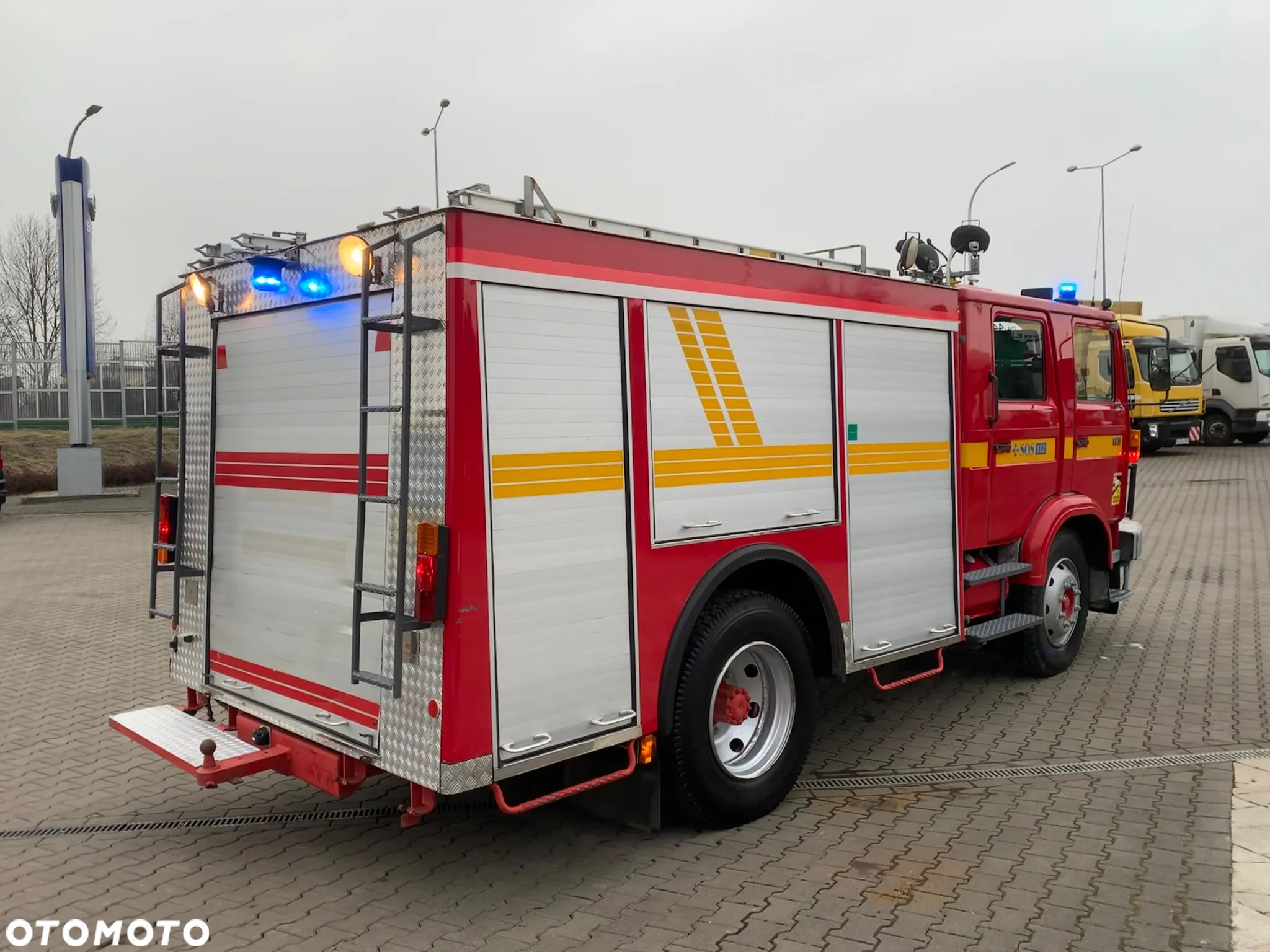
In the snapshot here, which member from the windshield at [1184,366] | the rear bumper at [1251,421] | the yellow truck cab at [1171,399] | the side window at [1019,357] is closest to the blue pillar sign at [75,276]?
the side window at [1019,357]

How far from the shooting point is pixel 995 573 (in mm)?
6242

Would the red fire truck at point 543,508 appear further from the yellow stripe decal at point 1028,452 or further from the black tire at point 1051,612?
the black tire at point 1051,612

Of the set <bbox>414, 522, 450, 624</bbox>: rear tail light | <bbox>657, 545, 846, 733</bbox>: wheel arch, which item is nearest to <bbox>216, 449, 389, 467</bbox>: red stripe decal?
<bbox>414, 522, 450, 624</bbox>: rear tail light

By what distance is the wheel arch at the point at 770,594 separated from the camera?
4117mm

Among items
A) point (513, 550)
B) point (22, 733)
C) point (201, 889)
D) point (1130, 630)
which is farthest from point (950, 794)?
point (22, 733)

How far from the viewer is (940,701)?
6562 mm

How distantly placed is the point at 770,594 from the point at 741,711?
57cm

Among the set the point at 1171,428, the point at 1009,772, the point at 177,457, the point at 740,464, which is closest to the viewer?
the point at 740,464

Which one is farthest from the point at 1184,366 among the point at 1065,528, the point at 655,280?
the point at 655,280

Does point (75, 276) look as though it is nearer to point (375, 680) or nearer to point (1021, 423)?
point (1021, 423)

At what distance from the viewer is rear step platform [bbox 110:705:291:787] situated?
3.88 m

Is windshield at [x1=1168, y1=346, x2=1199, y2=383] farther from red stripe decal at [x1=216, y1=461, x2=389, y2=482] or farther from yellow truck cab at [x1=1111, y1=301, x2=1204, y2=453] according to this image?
red stripe decal at [x1=216, y1=461, x2=389, y2=482]

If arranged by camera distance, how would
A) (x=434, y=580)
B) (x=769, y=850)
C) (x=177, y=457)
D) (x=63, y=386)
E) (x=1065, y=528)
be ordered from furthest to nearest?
1. (x=63, y=386)
2. (x=1065, y=528)
3. (x=177, y=457)
4. (x=769, y=850)
5. (x=434, y=580)

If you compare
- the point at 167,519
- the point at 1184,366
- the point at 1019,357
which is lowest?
the point at 167,519
